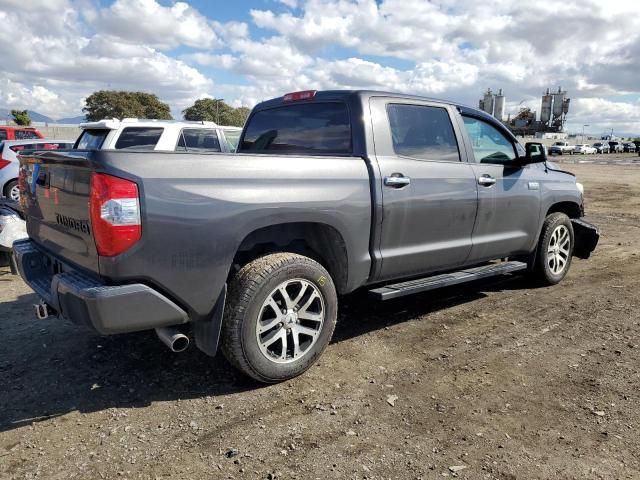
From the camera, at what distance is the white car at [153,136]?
24.3ft

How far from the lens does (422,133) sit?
167 inches

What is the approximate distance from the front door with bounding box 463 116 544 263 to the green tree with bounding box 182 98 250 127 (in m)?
72.6

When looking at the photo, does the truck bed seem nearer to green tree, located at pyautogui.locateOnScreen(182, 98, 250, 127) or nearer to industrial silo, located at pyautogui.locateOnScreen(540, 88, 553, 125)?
green tree, located at pyautogui.locateOnScreen(182, 98, 250, 127)

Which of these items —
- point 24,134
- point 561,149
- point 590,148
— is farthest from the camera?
point 590,148

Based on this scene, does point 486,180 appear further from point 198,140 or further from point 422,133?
point 198,140

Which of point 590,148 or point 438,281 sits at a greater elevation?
point 590,148

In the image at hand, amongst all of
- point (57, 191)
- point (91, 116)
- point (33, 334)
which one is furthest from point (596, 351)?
point (91, 116)

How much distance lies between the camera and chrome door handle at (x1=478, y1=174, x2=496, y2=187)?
4.52m

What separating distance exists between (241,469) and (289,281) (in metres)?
1.16

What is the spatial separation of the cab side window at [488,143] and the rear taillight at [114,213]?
312 centimetres

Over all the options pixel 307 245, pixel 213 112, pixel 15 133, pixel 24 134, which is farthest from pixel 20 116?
pixel 307 245

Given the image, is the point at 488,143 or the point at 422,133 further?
the point at 488,143

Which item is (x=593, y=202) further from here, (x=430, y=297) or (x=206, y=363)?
(x=206, y=363)

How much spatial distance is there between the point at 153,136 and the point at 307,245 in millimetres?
4932
